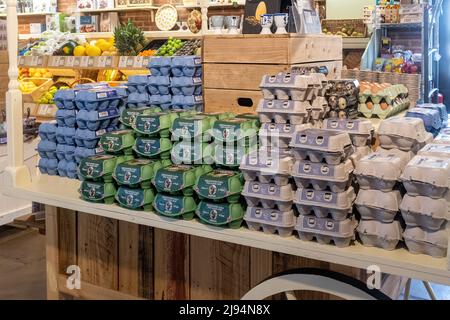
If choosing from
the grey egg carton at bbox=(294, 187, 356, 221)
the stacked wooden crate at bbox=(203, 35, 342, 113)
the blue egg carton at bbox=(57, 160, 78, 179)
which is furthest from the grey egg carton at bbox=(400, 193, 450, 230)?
the blue egg carton at bbox=(57, 160, 78, 179)

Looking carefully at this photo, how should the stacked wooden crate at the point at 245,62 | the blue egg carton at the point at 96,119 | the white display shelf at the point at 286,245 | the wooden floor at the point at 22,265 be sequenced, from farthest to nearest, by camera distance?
1. the wooden floor at the point at 22,265
2. the blue egg carton at the point at 96,119
3. the stacked wooden crate at the point at 245,62
4. the white display shelf at the point at 286,245

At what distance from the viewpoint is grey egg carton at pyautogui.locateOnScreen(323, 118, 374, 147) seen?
6.69ft

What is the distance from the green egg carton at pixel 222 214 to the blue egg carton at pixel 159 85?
0.81m

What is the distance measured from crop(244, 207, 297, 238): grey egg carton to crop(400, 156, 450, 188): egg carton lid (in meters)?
0.38

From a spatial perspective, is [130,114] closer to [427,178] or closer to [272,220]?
[272,220]

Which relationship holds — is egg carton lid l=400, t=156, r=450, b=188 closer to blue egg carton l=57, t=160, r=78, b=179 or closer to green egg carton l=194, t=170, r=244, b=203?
green egg carton l=194, t=170, r=244, b=203

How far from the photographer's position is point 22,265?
170 inches

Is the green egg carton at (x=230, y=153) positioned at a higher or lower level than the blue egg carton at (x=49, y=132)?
lower

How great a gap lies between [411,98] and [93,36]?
16.4ft

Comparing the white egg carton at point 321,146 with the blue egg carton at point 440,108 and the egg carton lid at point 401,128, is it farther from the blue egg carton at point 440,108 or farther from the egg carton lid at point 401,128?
the blue egg carton at point 440,108

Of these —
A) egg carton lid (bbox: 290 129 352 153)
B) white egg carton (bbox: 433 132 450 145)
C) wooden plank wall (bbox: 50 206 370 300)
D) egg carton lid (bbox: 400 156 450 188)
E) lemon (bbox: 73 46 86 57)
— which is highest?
lemon (bbox: 73 46 86 57)

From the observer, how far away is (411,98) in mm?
3414

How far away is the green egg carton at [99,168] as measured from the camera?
216 cm

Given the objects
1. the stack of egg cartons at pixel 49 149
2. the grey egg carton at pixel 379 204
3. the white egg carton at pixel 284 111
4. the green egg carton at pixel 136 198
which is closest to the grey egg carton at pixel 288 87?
the white egg carton at pixel 284 111
